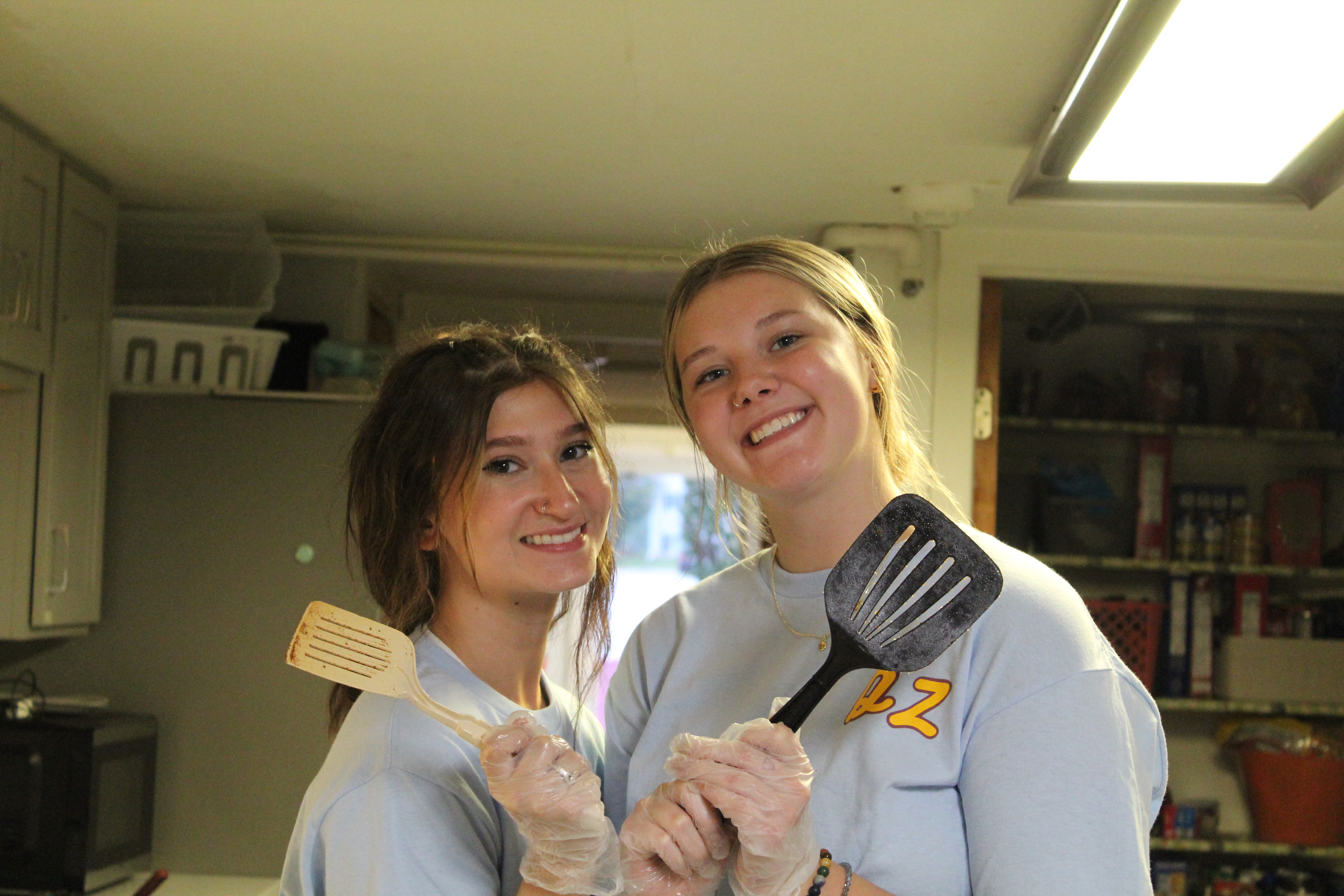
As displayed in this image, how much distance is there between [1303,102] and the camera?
1.76m

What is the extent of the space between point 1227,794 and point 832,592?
127 inches

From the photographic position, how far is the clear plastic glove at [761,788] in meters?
0.91

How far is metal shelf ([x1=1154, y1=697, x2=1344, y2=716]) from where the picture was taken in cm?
329

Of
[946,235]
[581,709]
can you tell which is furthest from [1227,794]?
[581,709]

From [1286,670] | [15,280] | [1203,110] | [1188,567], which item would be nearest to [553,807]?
[1203,110]

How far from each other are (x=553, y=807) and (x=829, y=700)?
35 cm

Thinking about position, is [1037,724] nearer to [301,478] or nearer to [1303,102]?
[1303,102]

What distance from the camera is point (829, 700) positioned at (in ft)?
3.85

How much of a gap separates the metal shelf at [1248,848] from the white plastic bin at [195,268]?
2.90 metres

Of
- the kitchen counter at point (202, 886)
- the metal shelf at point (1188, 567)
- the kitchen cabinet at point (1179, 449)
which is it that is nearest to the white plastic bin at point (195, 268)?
the kitchen counter at point (202, 886)

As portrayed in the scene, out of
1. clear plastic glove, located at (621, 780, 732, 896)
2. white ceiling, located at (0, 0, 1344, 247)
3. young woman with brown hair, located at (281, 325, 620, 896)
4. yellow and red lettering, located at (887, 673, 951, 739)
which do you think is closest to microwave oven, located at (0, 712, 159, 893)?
white ceiling, located at (0, 0, 1344, 247)

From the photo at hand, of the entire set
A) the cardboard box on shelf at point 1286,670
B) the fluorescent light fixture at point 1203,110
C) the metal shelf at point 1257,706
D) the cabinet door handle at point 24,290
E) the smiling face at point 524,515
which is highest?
the fluorescent light fixture at point 1203,110

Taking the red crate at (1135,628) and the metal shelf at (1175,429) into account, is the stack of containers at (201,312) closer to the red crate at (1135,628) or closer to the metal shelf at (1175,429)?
the metal shelf at (1175,429)

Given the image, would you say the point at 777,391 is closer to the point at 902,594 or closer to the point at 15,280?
the point at 902,594
